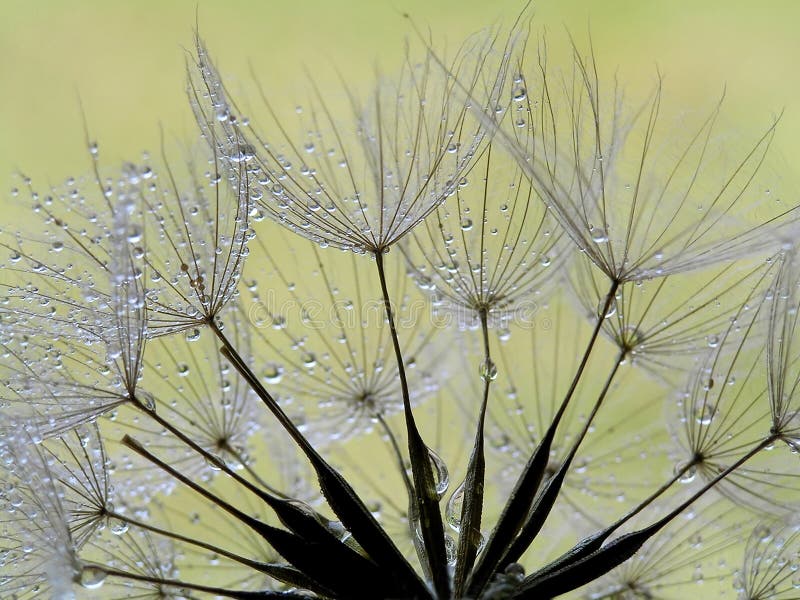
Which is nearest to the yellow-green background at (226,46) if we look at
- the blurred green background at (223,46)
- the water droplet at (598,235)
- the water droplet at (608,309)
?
the blurred green background at (223,46)

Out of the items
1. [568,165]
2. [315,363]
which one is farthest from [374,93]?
[315,363]

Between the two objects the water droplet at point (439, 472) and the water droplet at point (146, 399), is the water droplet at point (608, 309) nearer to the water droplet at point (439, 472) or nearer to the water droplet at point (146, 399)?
the water droplet at point (439, 472)

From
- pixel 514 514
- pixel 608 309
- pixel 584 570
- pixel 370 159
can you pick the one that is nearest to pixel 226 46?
pixel 370 159

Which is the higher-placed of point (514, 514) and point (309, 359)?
point (309, 359)

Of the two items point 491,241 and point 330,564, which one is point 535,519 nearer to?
point 330,564

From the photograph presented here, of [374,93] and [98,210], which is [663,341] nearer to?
[374,93]

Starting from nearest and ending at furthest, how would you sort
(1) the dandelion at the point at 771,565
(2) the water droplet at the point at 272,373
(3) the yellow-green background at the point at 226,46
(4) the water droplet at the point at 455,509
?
(4) the water droplet at the point at 455,509 → (1) the dandelion at the point at 771,565 → (2) the water droplet at the point at 272,373 → (3) the yellow-green background at the point at 226,46

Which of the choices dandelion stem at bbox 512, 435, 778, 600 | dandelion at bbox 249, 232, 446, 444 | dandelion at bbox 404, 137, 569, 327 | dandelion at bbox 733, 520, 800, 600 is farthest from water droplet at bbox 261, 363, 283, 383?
dandelion at bbox 733, 520, 800, 600

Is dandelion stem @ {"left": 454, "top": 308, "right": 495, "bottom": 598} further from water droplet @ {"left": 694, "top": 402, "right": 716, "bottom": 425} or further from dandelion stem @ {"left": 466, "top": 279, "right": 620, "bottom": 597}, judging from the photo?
water droplet @ {"left": 694, "top": 402, "right": 716, "bottom": 425}

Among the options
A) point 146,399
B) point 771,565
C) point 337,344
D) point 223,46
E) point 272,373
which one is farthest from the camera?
point 223,46
